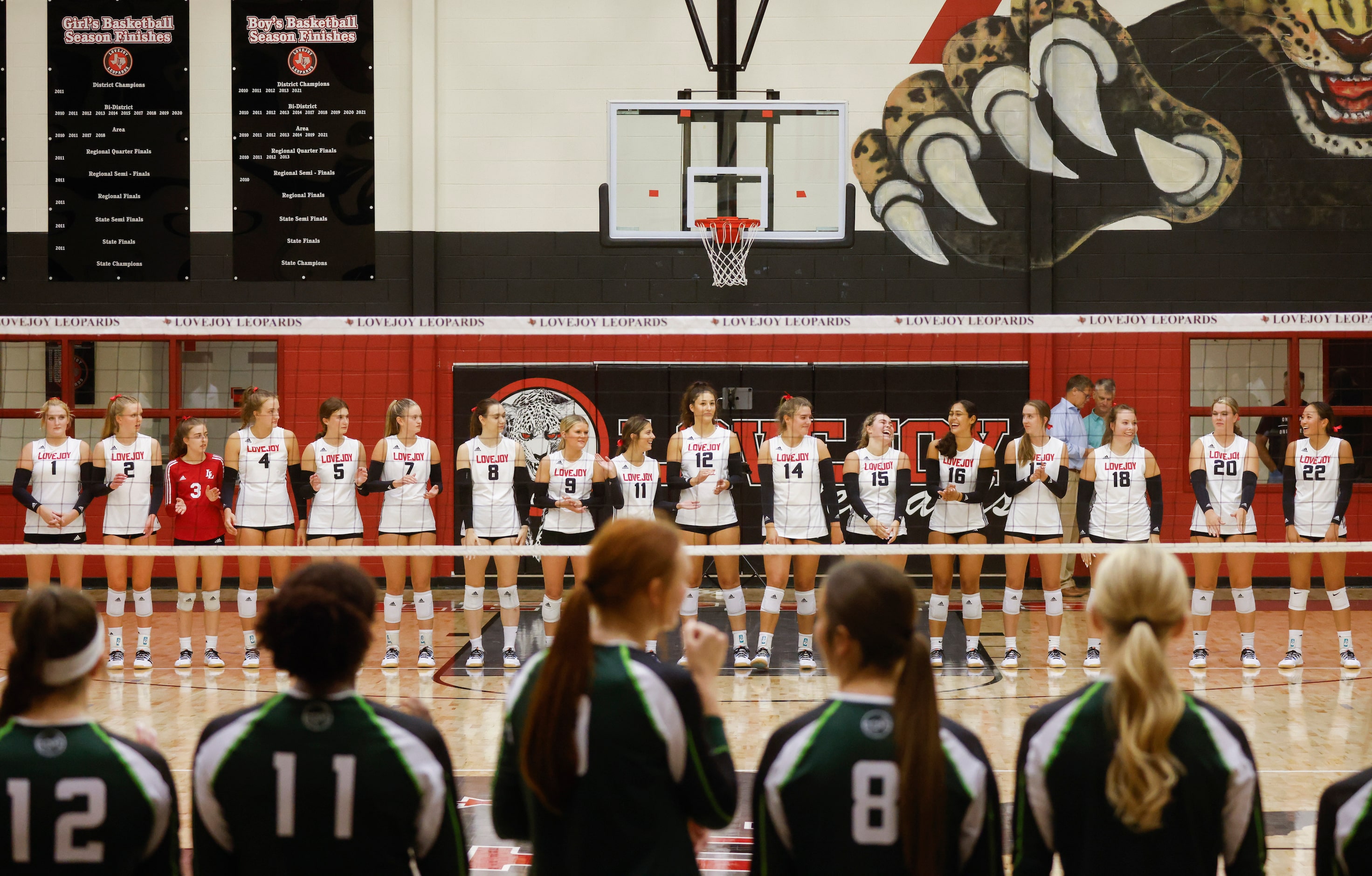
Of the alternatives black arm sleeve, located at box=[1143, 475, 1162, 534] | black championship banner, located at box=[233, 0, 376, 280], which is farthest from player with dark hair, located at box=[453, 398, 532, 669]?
black arm sleeve, located at box=[1143, 475, 1162, 534]

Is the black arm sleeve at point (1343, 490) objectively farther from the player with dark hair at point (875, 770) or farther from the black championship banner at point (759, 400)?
the player with dark hair at point (875, 770)

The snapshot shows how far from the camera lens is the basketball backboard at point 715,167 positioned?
8.22 meters

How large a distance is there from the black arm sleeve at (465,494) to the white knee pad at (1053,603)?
135 inches

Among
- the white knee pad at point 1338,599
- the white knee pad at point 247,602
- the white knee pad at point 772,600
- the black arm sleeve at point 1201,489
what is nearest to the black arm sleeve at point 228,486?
the white knee pad at point 247,602

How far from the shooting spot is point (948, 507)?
755cm

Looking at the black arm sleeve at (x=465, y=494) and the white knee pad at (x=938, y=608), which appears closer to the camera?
the white knee pad at (x=938, y=608)

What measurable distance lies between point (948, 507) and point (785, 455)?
1.10 m

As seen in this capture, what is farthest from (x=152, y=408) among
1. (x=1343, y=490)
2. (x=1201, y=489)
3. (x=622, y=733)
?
(x=622, y=733)

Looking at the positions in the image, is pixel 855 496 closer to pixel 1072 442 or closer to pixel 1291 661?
pixel 1072 442

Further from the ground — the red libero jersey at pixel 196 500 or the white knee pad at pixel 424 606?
the red libero jersey at pixel 196 500

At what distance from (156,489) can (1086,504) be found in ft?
19.6

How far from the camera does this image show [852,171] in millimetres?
10250

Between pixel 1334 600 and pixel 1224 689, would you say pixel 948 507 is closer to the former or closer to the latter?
pixel 1224 689

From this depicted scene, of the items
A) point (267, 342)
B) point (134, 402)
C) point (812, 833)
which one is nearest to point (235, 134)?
point (267, 342)
